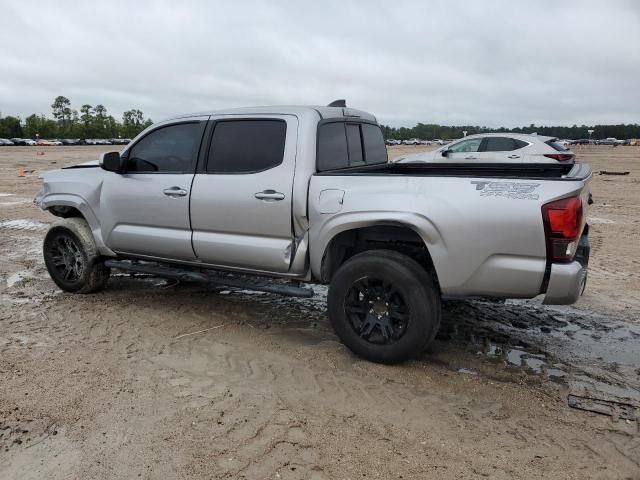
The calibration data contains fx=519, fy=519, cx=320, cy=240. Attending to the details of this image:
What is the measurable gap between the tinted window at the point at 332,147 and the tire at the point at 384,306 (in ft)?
3.13

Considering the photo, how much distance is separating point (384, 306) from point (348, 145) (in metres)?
1.76

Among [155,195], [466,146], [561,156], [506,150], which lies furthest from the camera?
[466,146]

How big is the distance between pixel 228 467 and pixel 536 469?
5.44ft

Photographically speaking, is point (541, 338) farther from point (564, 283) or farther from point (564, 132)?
point (564, 132)

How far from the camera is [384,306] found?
13.0 ft

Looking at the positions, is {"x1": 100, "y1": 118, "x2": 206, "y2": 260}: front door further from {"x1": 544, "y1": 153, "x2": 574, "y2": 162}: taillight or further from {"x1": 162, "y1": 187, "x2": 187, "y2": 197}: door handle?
{"x1": 544, "y1": 153, "x2": 574, "y2": 162}: taillight

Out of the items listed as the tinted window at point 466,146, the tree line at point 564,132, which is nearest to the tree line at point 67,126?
the tree line at point 564,132

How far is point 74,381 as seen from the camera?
3.76 m

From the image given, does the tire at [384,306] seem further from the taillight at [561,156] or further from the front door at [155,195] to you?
the taillight at [561,156]

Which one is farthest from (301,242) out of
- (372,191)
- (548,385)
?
(548,385)

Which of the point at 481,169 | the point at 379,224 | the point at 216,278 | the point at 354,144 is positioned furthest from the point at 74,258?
the point at 481,169

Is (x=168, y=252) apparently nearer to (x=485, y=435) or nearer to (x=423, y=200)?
(x=423, y=200)

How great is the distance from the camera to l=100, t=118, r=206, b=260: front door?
4.83m

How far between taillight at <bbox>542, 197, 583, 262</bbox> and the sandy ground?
1044mm
